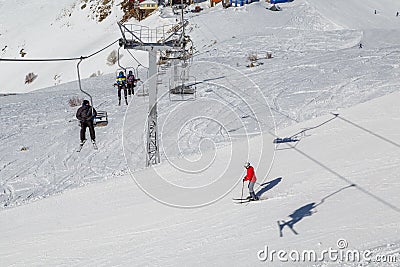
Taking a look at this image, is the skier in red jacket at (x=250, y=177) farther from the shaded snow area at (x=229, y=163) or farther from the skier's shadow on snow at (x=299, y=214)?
the skier's shadow on snow at (x=299, y=214)

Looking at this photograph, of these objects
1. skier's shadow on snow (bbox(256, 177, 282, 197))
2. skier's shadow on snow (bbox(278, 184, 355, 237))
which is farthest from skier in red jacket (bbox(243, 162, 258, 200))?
skier's shadow on snow (bbox(278, 184, 355, 237))

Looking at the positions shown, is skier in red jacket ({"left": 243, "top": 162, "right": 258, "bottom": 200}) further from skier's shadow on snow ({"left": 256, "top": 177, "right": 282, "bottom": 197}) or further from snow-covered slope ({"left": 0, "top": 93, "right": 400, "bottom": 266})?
skier's shadow on snow ({"left": 256, "top": 177, "right": 282, "bottom": 197})

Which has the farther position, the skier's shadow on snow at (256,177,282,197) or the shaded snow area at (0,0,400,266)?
the skier's shadow on snow at (256,177,282,197)

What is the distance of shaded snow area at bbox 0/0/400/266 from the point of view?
38.3 ft

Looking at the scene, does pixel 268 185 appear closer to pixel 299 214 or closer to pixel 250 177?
pixel 250 177

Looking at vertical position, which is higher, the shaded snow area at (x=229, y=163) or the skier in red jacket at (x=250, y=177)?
the skier in red jacket at (x=250, y=177)

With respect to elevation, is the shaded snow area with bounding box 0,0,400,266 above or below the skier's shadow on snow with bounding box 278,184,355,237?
below

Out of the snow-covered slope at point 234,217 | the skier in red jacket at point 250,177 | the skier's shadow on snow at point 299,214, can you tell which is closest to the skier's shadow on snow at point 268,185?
the snow-covered slope at point 234,217

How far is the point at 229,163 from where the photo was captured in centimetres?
1836

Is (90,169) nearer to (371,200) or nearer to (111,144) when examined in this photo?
(111,144)

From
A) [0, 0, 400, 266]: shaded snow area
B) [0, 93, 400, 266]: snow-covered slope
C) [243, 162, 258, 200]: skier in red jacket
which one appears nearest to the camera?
[0, 93, 400, 266]: snow-covered slope

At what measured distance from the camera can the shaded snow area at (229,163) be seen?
11.7 metres

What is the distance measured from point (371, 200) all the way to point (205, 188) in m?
5.51

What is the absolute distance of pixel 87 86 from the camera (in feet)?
110
